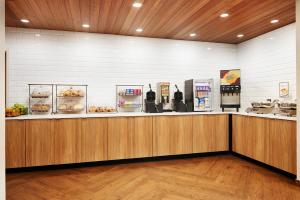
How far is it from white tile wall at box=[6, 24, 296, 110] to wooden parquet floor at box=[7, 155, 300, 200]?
1.66 m

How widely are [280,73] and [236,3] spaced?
2074 millimetres

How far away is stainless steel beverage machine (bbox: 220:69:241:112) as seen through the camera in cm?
522

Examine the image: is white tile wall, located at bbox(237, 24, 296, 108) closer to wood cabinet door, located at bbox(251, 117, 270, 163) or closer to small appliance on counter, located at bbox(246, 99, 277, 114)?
small appliance on counter, located at bbox(246, 99, 277, 114)

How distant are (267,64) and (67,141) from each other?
450 centimetres

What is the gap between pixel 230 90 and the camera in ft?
17.2

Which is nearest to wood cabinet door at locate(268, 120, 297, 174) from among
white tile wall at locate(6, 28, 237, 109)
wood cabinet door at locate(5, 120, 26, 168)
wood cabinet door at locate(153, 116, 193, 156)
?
wood cabinet door at locate(153, 116, 193, 156)

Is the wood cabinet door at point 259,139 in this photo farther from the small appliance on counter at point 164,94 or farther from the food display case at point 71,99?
the food display case at point 71,99

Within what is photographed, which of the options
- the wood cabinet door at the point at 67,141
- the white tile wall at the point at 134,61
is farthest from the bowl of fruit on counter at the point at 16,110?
the wood cabinet door at the point at 67,141

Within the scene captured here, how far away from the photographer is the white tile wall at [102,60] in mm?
4516

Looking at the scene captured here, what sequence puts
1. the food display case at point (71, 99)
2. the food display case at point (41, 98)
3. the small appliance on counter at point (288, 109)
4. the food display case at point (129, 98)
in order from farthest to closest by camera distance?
1. the food display case at point (129, 98)
2. the food display case at point (71, 99)
3. the food display case at point (41, 98)
4. the small appliance on counter at point (288, 109)

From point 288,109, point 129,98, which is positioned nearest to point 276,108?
point 288,109

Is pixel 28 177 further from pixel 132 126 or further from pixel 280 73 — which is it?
pixel 280 73

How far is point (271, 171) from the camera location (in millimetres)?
3828

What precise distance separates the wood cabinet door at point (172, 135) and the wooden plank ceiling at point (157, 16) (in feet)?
6.26
